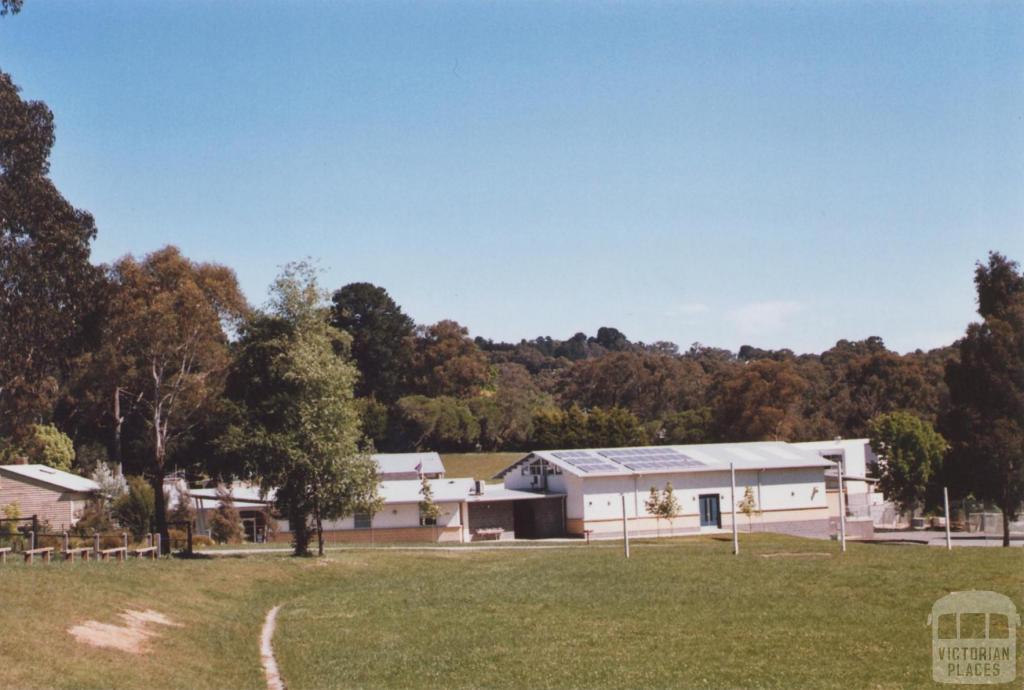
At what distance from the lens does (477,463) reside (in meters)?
96.9

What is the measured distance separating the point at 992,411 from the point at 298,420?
36040 mm

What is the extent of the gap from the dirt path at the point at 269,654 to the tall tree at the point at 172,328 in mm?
27317

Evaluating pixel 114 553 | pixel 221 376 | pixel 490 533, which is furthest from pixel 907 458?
pixel 114 553

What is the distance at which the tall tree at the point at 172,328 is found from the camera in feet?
176

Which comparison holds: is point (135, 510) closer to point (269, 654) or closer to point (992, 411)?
point (269, 654)

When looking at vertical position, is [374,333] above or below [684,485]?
above

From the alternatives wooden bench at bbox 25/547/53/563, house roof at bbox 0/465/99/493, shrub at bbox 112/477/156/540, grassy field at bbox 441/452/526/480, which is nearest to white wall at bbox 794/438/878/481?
grassy field at bbox 441/452/526/480

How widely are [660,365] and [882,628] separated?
10538cm

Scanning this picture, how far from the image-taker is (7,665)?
48.9 feet

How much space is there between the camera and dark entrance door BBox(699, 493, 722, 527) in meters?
66.2

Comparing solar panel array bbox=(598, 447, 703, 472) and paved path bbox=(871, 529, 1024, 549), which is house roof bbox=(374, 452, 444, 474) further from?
paved path bbox=(871, 529, 1024, 549)

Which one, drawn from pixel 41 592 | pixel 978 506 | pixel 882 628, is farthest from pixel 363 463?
pixel 978 506

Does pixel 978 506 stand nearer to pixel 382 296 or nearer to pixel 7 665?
pixel 382 296

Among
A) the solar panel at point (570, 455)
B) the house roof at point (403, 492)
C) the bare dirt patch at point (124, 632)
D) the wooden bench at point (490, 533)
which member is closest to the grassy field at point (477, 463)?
the house roof at point (403, 492)
